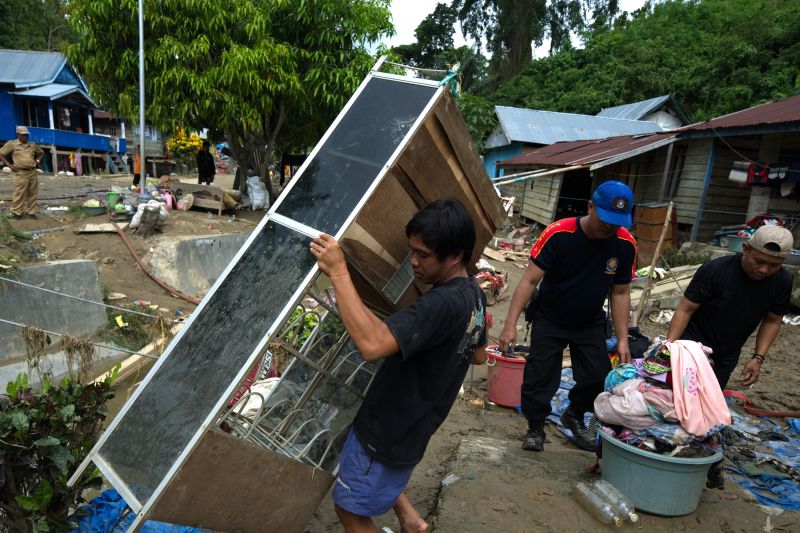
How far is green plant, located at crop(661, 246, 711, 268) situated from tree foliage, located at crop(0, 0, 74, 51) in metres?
35.5

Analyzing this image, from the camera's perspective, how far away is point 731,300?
316 centimetres

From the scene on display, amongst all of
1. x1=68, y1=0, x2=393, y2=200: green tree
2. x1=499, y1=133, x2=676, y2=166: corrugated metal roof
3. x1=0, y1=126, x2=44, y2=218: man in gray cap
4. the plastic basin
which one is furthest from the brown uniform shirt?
x1=499, y1=133, x2=676, y2=166: corrugated metal roof

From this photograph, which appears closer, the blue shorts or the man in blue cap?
the blue shorts

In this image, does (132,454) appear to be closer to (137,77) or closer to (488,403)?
(488,403)

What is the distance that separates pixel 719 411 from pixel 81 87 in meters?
29.0

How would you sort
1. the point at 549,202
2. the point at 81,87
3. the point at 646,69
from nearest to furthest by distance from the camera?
1. the point at 549,202
2. the point at 81,87
3. the point at 646,69

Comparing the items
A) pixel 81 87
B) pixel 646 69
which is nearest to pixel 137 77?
pixel 81 87

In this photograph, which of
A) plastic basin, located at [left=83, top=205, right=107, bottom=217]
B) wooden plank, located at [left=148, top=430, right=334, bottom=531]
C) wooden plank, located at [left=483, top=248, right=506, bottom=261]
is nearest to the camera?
wooden plank, located at [left=148, top=430, right=334, bottom=531]

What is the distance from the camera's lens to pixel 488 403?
5.14 m

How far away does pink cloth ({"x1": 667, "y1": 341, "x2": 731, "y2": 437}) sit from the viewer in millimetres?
2469

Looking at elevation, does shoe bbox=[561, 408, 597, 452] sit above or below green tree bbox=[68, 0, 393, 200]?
below

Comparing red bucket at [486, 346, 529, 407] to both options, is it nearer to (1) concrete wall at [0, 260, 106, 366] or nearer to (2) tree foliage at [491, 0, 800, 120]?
(1) concrete wall at [0, 260, 106, 366]

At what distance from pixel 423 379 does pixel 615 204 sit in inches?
69.4

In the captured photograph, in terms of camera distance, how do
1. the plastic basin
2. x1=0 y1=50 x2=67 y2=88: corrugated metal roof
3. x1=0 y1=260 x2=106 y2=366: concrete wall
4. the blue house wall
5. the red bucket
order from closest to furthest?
the red bucket → x1=0 y1=260 x2=106 y2=366: concrete wall → the plastic basin → x1=0 y1=50 x2=67 y2=88: corrugated metal roof → the blue house wall
